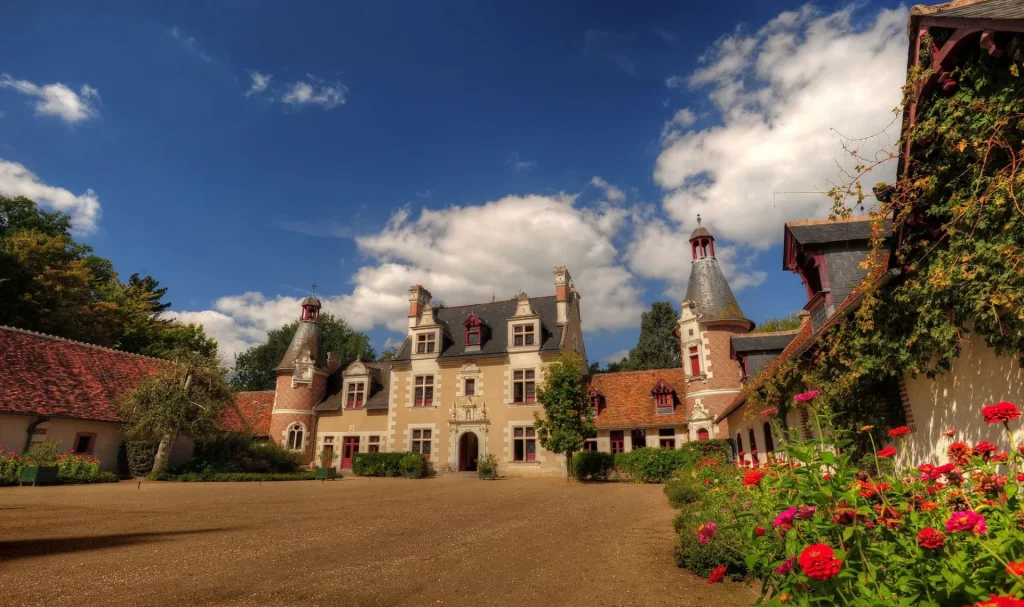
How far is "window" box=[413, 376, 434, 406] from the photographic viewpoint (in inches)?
1203

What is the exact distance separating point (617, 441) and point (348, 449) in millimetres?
16596

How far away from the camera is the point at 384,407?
1244 inches

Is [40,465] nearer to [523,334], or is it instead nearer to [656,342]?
[523,334]

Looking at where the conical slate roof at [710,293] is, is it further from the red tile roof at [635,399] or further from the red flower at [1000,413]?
the red flower at [1000,413]

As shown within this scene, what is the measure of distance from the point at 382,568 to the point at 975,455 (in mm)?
6119

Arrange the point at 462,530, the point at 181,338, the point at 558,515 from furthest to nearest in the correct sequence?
the point at 181,338 < the point at 558,515 < the point at 462,530

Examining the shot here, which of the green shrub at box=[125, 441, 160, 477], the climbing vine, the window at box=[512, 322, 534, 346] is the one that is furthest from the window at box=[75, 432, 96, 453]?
the climbing vine

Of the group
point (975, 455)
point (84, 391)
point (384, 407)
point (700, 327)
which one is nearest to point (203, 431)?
point (84, 391)

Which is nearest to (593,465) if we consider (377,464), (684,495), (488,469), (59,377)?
(488,469)

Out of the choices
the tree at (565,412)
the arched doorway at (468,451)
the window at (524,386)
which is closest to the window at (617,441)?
the tree at (565,412)

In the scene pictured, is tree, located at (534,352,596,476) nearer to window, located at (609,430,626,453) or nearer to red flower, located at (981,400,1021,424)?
window, located at (609,430,626,453)

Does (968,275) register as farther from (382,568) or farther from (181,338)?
(181,338)

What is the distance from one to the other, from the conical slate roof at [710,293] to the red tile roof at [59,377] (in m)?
26.8

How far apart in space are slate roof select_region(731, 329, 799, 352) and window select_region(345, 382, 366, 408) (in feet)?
75.8
